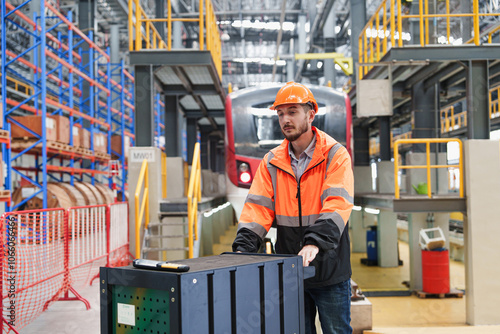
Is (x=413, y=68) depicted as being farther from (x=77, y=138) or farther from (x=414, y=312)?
(x=77, y=138)

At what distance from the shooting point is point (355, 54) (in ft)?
47.9

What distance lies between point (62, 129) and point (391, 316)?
8.13 meters

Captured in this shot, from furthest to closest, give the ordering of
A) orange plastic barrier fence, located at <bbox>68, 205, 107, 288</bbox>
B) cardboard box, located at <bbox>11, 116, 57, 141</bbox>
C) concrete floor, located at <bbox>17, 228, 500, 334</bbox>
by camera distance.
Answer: cardboard box, located at <bbox>11, 116, 57, 141</bbox>
orange plastic barrier fence, located at <bbox>68, 205, 107, 288</bbox>
concrete floor, located at <bbox>17, 228, 500, 334</bbox>

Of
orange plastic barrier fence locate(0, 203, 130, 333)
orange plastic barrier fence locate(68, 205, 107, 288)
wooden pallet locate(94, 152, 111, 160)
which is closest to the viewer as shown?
orange plastic barrier fence locate(0, 203, 130, 333)

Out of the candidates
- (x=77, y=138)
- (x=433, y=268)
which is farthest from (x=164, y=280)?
(x=77, y=138)

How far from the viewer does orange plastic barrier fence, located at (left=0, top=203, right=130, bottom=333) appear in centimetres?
515

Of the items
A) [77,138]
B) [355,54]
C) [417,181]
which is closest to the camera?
[417,181]

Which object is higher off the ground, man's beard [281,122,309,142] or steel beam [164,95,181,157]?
steel beam [164,95,181,157]

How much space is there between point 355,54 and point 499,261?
808 centimetres

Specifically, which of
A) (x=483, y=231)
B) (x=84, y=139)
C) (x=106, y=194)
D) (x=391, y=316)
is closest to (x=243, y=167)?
(x=391, y=316)

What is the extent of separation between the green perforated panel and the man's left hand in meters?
0.75

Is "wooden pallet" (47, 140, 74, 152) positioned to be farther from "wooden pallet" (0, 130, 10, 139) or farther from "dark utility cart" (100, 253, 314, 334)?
"dark utility cart" (100, 253, 314, 334)

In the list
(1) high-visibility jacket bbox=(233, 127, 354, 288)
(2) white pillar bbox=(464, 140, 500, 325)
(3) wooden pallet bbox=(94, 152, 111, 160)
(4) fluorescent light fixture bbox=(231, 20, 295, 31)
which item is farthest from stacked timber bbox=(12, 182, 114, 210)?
(4) fluorescent light fixture bbox=(231, 20, 295, 31)

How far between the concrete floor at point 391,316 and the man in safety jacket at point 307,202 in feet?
9.32
